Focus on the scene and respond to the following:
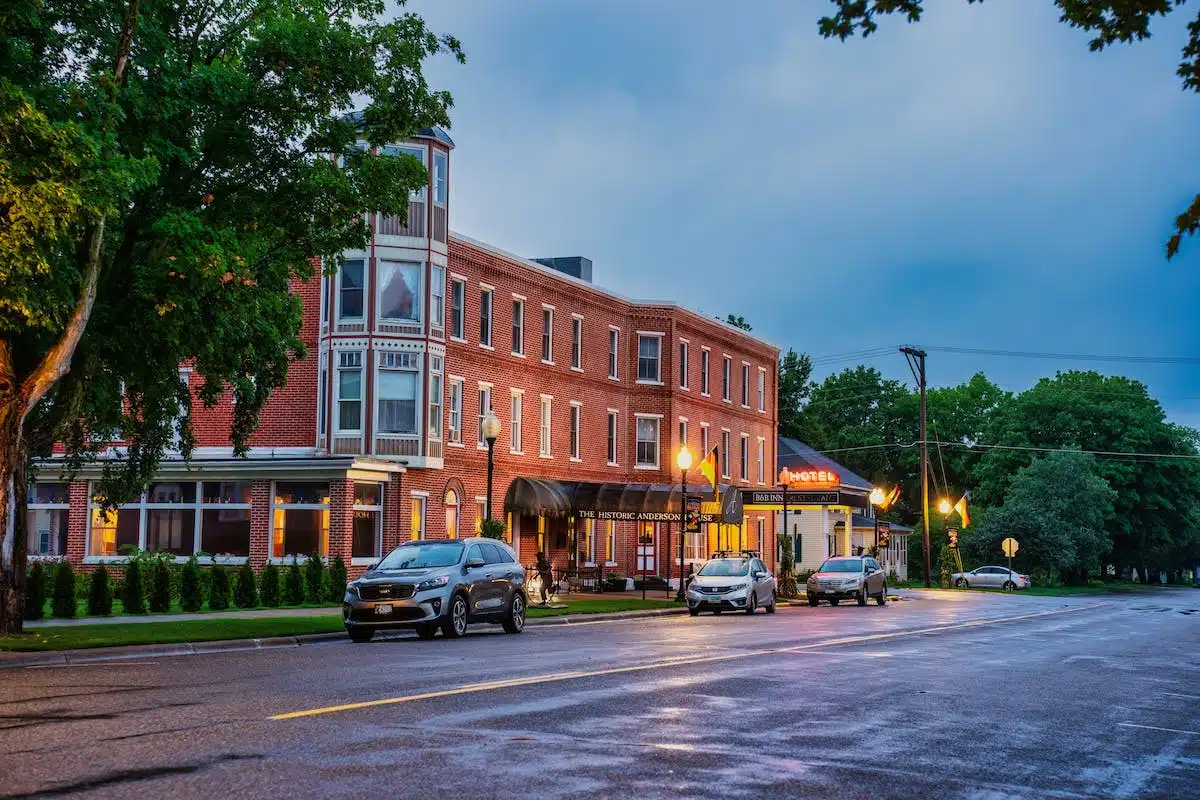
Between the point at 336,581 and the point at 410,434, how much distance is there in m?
6.93

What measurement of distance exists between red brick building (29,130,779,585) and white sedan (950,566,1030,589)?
102ft

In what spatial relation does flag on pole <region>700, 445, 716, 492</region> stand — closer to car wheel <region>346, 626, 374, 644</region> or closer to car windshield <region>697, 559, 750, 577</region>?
car windshield <region>697, 559, 750, 577</region>

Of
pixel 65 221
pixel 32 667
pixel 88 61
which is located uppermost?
pixel 88 61

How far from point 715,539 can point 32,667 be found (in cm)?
4464

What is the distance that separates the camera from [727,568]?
36.8 metres

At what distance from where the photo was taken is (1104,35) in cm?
874

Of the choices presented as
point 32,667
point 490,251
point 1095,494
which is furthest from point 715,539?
point 32,667

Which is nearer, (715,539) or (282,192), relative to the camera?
(282,192)

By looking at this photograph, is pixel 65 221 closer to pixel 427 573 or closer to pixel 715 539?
pixel 427 573

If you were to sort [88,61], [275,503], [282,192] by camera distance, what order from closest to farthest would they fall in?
[88,61], [282,192], [275,503]

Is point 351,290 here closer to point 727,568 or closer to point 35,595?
point 727,568

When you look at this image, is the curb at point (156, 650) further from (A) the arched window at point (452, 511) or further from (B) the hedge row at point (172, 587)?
(A) the arched window at point (452, 511)

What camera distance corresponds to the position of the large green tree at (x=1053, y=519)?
264 feet

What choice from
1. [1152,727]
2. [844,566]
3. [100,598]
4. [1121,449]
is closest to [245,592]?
[100,598]
